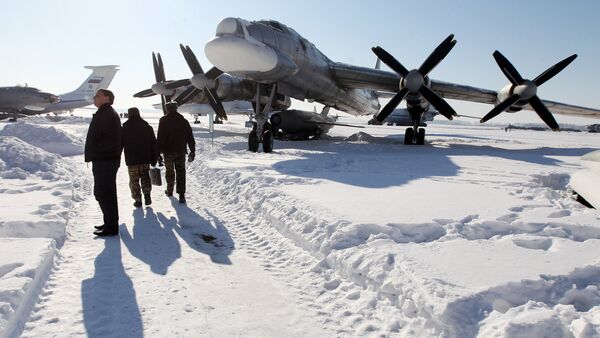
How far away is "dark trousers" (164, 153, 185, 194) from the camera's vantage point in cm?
760

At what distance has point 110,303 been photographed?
11.0 ft

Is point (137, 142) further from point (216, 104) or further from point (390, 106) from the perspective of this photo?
point (390, 106)

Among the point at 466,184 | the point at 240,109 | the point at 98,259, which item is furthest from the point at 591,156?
the point at 240,109

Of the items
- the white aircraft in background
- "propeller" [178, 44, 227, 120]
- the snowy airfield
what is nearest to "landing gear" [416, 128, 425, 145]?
"propeller" [178, 44, 227, 120]

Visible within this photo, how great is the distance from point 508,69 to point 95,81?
52053 mm

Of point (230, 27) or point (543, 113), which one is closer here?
point (230, 27)

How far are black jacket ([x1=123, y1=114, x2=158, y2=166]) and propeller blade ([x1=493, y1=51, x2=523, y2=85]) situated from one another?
1689 cm

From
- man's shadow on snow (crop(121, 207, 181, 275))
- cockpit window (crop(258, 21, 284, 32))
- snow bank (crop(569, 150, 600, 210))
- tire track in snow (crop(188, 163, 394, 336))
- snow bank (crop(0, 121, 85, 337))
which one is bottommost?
man's shadow on snow (crop(121, 207, 181, 275))

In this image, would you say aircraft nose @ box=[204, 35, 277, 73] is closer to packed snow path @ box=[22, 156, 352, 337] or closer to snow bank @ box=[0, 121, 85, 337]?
snow bank @ box=[0, 121, 85, 337]

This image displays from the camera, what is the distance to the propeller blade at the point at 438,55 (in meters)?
16.5

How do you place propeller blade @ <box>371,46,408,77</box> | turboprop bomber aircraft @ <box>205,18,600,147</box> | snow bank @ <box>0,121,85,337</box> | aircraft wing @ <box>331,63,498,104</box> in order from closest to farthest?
snow bank @ <box>0,121,85,337</box> → turboprop bomber aircraft @ <box>205,18,600,147</box> → propeller blade @ <box>371,46,408,77</box> → aircraft wing @ <box>331,63,498,104</box>

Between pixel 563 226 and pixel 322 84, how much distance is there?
15.4 meters

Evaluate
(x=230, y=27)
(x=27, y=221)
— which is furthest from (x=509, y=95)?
(x=27, y=221)

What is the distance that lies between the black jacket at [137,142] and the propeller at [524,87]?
595 inches
